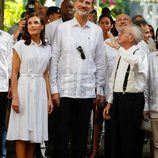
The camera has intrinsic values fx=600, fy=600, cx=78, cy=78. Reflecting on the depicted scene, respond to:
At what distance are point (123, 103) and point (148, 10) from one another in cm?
1592

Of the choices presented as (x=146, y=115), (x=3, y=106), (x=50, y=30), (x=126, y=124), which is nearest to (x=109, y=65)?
(x=50, y=30)

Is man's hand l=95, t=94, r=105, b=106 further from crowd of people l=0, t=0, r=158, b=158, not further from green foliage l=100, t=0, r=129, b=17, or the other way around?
green foliage l=100, t=0, r=129, b=17

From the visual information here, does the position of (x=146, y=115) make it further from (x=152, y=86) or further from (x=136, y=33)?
(x=136, y=33)

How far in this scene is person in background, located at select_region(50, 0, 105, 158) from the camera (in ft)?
23.2

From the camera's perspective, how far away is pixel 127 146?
283 inches

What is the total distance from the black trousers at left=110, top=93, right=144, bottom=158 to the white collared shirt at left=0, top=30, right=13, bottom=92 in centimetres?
143

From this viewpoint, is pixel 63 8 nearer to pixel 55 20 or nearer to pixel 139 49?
pixel 55 20

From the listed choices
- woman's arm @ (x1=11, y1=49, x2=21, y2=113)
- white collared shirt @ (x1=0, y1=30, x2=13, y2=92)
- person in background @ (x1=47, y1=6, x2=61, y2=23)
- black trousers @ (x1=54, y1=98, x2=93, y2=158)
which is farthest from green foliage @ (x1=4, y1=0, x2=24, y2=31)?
black trousers @ (x1=54, y1=98, x2=93, y2=158)

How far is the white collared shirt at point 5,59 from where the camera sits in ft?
24.8

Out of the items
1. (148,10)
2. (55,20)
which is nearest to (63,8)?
(55,20)

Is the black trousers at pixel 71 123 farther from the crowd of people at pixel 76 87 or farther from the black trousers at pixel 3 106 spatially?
the black trousers at pixel 3 106

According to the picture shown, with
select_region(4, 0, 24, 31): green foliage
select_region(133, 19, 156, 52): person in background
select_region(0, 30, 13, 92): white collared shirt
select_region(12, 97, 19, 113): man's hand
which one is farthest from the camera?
select_region(4, 0, 24, 31): green foliage

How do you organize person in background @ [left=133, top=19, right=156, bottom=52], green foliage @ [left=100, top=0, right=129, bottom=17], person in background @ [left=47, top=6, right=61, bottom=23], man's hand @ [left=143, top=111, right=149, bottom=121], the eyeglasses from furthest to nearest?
green foliage @ [left=100, top=0, right=129, bottom=17] < person in background @ [left=47, top=6, right=61, bottom=23] < person in background @ [left=133, top=19, right=156, bottom=52] < man's hand @ [left=143, top=111, right=149, bottom=121] < the eyeglasses

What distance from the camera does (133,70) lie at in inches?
278
